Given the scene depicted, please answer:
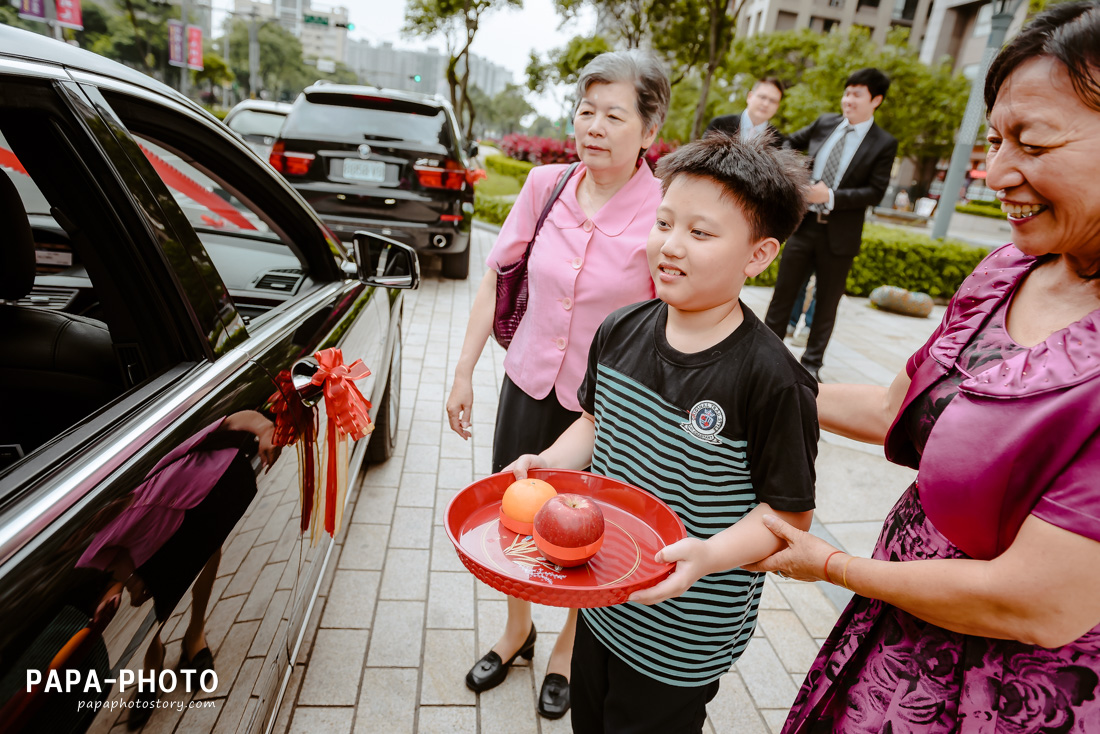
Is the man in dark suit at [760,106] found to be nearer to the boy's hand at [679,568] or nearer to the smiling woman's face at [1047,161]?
the smiling woman's face at [1047,161]

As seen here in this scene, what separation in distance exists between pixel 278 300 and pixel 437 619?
1342 millimetres

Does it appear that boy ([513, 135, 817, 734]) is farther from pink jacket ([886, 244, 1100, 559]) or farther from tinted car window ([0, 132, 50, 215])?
tinted car window ([0, 132, 50, 215])

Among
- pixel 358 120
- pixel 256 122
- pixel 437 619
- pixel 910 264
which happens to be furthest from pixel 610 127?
pixel 256 122

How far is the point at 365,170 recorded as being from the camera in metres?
6.55

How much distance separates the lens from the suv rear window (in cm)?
655

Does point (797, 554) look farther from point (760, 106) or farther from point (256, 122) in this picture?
point (256, 122)

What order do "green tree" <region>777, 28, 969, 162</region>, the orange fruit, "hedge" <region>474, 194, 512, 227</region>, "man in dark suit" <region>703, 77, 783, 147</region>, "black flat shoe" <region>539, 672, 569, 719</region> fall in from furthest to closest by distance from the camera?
"green tree" <region>777, 28, 969, 162</region> → "hedge" <region>474, 194, 512, 227</region> → "man in dark suit" <region>703, 77, 783, 147</region> → "black flat shoe" <region>539, 672, 569, 719</region> → the orange fruit

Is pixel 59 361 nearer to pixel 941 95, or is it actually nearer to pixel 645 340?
pixel 645 340

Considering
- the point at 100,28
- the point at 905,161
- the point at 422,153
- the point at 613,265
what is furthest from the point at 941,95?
the point at 100,28

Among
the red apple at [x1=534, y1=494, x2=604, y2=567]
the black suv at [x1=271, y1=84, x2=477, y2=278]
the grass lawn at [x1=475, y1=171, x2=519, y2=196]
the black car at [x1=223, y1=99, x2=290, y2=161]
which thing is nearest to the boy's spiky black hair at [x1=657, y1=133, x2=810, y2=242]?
the red apple at [x1=534, y1=494, x2=604, y2=567]

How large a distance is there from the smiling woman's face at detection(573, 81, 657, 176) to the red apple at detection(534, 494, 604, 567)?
3.46 feet

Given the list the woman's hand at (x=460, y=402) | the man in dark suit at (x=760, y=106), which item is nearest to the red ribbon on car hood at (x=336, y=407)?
the woman's hand at (x=460, y=402)

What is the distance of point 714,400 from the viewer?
134cm

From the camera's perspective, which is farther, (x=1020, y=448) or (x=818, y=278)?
(x=818, y=278)
